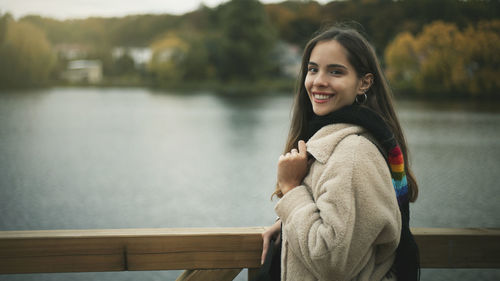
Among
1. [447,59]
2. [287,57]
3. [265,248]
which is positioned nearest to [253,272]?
[265,248]

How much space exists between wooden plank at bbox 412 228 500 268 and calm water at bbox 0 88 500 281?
496 cm

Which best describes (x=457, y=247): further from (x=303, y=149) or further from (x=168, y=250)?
(x=168, y=250)

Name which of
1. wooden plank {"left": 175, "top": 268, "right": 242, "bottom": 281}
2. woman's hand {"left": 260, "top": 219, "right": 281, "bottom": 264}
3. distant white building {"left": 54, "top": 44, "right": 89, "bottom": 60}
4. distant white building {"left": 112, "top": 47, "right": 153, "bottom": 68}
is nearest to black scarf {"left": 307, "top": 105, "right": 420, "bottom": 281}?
woman's hand {"left": 260, "top": 219, "right": 281, "bottom": 264}

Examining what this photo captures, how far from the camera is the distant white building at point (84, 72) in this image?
3681 centimetres

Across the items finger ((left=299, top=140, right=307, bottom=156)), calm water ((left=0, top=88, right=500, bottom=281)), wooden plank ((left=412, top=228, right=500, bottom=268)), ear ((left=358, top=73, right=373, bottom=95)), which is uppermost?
ear ((left=358, top=73, right=373, bottom=95))

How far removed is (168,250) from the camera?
50.9 inches

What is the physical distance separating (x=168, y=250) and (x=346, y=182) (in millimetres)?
626

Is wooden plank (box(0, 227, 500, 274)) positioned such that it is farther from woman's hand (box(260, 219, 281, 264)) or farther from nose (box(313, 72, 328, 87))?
nose (box(313, 72, 328, 87))


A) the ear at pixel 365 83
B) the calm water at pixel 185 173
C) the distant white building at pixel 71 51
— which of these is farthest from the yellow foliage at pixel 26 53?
the ear at pixel 365 83

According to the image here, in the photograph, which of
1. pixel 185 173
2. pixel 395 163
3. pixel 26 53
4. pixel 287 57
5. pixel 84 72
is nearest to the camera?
pixel 395 163

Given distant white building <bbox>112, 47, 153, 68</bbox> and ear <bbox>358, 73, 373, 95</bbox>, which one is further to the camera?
distant white building <bbox>112, 47, 153, 68</bbox>

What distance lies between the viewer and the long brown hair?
122cm

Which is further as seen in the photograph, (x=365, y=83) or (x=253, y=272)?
(x=253, y=272)

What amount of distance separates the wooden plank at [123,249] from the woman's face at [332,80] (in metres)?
0.48
